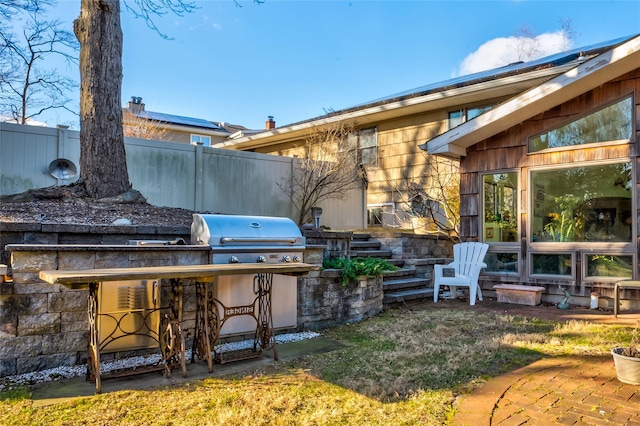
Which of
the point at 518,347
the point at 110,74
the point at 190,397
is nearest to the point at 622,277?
the point at 518,347

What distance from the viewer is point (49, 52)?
10586 mm

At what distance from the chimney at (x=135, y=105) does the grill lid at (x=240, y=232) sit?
544 inches

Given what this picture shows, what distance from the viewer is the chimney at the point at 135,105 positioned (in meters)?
16.2

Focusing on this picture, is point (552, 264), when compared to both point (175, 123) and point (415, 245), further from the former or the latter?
point (175, 123)

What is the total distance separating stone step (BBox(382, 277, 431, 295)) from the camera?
599 centimetres

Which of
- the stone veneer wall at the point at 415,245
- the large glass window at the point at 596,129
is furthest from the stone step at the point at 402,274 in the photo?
the large glass window at the point at 596,129

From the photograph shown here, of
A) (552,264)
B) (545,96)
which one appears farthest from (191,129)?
(552,264)

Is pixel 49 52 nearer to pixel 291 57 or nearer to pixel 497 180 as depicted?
pixel 291 57

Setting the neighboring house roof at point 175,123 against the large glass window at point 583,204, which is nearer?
the large glass window at point 583,204

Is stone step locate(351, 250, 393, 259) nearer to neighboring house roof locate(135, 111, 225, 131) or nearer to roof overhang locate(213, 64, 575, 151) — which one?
roof overhang locate(213, 64, 575, 151)

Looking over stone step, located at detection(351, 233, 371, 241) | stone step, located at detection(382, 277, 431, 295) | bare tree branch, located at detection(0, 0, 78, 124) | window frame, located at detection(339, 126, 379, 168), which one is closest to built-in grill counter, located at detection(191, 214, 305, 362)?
stone step, located at detection(382, 277, 431, 295)

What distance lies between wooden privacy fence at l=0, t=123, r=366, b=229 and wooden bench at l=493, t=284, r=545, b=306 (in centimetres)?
355

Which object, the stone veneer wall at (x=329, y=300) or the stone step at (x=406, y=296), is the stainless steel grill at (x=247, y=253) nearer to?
the stone veneer wall at (x=329, y=300)

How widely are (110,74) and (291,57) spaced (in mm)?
7950
